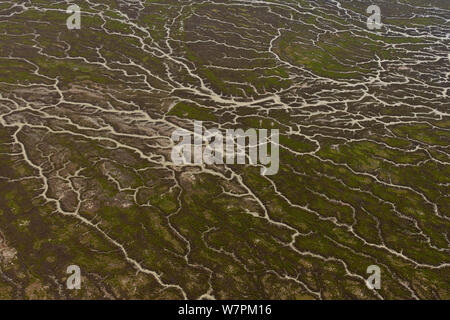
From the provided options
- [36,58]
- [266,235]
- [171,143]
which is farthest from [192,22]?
[266,235]

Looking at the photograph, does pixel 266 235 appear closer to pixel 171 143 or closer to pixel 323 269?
pixel 323 269

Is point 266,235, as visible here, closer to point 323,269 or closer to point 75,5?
point 323,269

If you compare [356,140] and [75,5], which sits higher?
[75,5]

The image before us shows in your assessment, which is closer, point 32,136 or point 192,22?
point 32,136

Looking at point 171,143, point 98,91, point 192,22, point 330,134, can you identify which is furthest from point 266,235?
point 192,22

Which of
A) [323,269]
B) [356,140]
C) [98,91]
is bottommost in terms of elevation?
[323,269]
